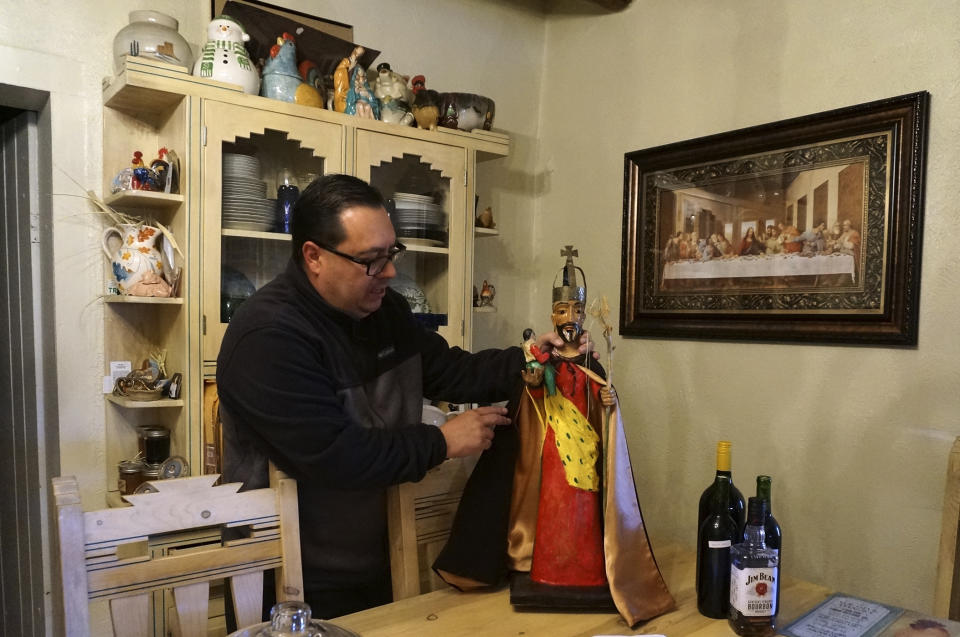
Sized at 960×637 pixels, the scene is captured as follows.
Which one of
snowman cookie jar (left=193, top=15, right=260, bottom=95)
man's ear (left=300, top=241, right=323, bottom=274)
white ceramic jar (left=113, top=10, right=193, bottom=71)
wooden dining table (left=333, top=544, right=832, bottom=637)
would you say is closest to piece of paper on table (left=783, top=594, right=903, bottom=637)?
wooden dining table (left=333, top=544, right=832, bottom=637)

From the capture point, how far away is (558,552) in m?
1.16

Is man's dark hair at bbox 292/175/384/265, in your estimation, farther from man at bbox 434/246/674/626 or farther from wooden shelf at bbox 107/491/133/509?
wooden shelf at bbox 107/491/133/509

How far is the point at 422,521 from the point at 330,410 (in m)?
0.31

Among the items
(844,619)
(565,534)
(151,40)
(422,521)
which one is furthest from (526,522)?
(151,40)

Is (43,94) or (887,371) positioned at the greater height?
(43,94)

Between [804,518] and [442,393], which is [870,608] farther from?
[442,393]

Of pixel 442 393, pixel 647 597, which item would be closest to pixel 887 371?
pixel 647 597

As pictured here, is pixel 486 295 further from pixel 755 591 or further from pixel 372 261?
pixel 755 591

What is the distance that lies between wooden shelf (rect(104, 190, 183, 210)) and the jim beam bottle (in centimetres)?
151

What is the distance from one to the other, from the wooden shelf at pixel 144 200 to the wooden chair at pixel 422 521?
0.98 metres

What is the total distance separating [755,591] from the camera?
1.04 metres

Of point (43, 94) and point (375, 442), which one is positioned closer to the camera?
point (375, 442)

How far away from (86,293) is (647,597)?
1628mm

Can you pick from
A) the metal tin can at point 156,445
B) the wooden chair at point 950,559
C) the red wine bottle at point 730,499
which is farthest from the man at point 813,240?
the metal tin can at point 156,445
